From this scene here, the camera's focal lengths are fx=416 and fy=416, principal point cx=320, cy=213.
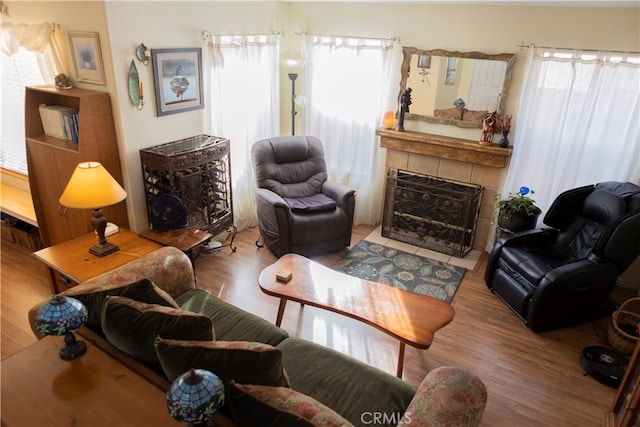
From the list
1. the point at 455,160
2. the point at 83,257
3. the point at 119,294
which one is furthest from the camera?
the point at 455,160

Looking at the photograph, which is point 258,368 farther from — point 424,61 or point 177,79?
point 424,61

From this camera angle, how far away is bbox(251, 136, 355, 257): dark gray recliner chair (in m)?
3.91

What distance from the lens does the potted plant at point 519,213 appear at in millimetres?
3740

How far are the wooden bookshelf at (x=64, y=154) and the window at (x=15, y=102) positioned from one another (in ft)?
1.57

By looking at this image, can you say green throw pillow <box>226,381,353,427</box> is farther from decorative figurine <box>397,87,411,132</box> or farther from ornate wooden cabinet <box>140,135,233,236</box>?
decorative figurine <box>397,87,411,132</box>

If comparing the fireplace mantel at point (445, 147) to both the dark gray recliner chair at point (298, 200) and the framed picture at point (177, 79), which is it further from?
the framed picture at point (177, 79)

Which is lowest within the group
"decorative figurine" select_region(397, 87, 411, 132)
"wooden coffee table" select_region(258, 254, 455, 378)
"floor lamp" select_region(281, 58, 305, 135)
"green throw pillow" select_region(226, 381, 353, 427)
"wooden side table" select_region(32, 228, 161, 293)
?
"wooden coffee table" select_region(258, 254, 455, 378)

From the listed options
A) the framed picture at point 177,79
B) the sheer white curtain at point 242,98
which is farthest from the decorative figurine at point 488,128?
the framed picture at point 177,79

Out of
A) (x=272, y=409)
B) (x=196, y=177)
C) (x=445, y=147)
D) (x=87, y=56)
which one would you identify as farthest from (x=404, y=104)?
(x=272, y=409)

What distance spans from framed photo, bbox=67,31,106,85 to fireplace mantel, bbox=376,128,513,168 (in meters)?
2.62

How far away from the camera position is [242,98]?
14.0ft

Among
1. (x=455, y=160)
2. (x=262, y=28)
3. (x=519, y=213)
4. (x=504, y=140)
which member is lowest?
(x=519, y=213)

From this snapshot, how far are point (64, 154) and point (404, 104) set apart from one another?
3087 mm

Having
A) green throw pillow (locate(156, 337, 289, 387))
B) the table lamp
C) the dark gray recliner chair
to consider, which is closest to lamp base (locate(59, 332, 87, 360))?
green throw pillow (locate(156, 337, 289, 387))
